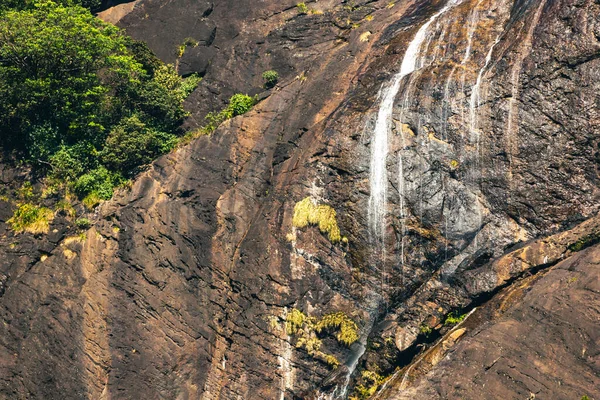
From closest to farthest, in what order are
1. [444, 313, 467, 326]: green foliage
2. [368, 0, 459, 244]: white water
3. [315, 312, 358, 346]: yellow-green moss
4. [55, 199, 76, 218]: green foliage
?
[444, 313, 467, 326]: green foliage < [315, 312, 358, 346]: yellow-green moss < [368, 0, 459, 244]: white water < [55, 199, 76, 218]: green foliage

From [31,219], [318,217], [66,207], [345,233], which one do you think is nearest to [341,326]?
[345,233]

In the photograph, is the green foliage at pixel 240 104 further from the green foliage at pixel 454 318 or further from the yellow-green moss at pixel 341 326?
the green foliage at pixel 454 318

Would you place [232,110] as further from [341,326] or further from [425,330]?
[425,330]

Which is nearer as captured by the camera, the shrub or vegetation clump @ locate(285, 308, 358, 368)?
vegetation clump @ locate(285, 308, 358, 368)

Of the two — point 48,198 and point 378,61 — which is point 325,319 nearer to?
point 378,61

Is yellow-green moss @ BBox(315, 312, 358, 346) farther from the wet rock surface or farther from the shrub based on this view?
the shrub

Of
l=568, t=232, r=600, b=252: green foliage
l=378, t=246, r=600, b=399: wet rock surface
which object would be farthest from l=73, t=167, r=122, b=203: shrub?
l=568, t=232, r=600, b=252: green foliage
